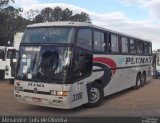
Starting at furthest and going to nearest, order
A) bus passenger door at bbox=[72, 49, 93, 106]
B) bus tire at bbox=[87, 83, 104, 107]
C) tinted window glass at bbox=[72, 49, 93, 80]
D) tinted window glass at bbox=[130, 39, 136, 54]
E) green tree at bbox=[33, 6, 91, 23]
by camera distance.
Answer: green tree at bbox=[33, 6, 91, 23]
tinted window glass at bbox=[130, 39, 136, 54]
bus tire at bbox=[87, 83, 104, 107]
tinted window glass at bbox=[72, 49, 93, 80]
bus passenger door at bbox=[72, 49, 93, 106]

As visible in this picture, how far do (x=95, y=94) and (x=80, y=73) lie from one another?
164cm

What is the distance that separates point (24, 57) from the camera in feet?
41.7

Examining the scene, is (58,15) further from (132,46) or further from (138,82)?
(132,46)

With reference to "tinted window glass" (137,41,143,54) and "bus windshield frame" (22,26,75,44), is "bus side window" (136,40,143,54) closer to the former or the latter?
"tinted window glass" (137,41,143,54)

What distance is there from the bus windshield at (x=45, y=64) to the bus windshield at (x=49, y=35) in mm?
310

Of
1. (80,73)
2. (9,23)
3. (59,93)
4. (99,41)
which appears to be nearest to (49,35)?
(80,73)

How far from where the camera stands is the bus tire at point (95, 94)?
13412 mm

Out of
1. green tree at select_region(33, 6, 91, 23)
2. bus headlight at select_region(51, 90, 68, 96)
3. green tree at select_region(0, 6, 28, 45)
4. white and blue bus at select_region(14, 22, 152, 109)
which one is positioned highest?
green tree at select_region(33, 6, 91, 23)

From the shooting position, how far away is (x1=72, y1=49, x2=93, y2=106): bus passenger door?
39.7 ft

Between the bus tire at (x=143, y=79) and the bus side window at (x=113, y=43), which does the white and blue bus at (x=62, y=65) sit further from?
the bus tire at (x=143, y=79)

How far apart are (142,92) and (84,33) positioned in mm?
7145

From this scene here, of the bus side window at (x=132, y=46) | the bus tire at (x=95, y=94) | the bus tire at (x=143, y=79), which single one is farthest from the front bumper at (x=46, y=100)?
the bus tire at (x=143, y=79)

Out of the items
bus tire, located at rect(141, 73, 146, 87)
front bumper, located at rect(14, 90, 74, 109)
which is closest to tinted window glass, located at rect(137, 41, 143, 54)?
bus tire, located at rect(141, 73, 146, 87)

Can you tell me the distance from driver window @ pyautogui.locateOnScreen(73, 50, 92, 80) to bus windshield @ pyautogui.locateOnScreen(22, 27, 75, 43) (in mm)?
620
